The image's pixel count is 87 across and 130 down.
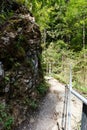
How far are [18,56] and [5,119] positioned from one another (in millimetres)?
2072

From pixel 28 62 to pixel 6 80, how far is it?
147 centimetres

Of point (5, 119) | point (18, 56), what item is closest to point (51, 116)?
point (5, 119)

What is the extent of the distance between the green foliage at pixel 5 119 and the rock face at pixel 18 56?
34 cm

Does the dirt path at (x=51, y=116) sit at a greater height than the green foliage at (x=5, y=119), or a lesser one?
lesser

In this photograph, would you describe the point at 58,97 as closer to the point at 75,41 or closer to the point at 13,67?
the point at 13,67

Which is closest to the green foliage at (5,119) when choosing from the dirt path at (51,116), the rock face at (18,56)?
the rock face at (18,56)

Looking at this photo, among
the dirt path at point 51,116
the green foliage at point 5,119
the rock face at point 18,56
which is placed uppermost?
the rock face at point 18,56

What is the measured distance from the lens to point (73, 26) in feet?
85.0

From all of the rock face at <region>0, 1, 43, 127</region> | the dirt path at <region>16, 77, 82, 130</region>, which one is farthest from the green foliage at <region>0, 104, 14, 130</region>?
the dirt path at <region>16, 77, 82, 130</region>

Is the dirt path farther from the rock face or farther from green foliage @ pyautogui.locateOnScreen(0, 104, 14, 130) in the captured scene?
the rock face

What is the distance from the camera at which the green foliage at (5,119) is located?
561 centimetres

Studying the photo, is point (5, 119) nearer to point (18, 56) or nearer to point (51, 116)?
point (51, 116)

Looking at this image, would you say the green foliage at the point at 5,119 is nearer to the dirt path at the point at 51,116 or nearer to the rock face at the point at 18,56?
the rock face at the point at 18,56

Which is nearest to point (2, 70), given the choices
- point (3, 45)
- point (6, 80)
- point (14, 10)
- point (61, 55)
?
point (6, 80)
